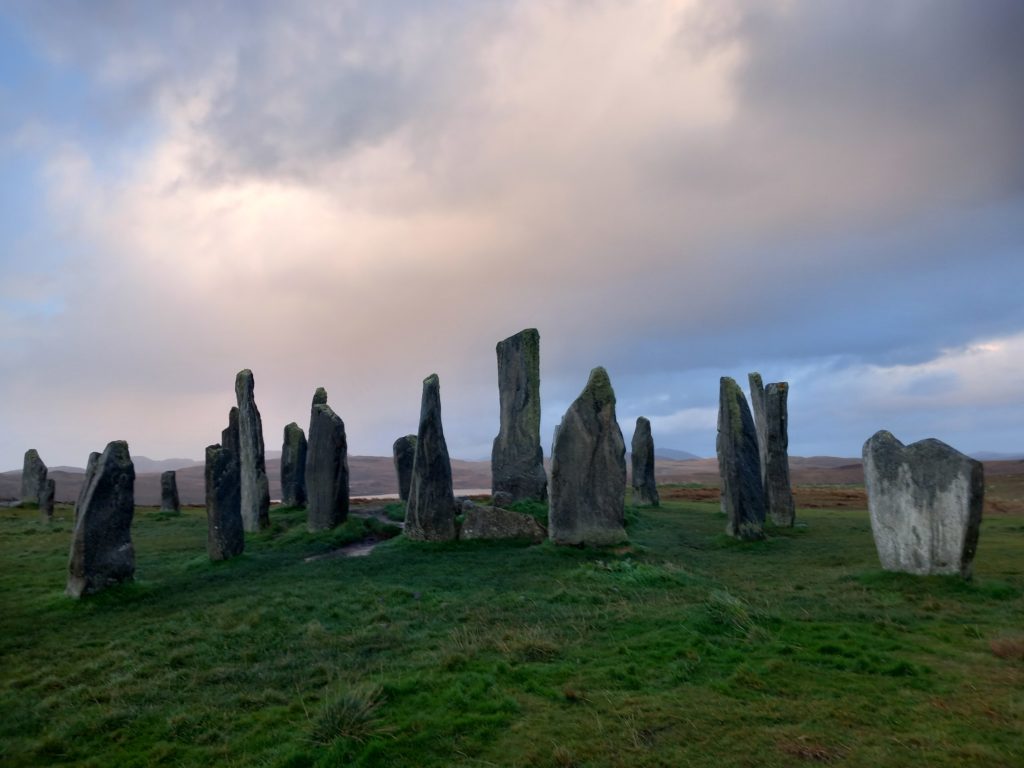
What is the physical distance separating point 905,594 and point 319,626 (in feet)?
34.9

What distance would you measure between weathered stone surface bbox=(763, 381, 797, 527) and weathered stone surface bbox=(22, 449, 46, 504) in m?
36.1

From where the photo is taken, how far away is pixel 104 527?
15297 mm

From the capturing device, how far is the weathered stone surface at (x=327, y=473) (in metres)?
22.8

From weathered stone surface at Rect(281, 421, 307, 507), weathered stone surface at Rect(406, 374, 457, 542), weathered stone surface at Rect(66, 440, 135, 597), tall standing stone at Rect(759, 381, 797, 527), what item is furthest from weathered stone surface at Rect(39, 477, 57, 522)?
tall standing stone at Rect(759, 381, 797, 527)

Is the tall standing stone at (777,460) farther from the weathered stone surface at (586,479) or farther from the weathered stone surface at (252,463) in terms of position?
the weathered stone surface at (252,463)

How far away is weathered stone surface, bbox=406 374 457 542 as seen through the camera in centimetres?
2038

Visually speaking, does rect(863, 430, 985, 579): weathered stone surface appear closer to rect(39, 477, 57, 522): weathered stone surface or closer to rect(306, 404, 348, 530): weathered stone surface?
rect(306, 404, 348, 530): weathered stone surface

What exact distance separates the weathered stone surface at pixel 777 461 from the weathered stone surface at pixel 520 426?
830 cm

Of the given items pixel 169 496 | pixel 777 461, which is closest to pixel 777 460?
pixel 777 461

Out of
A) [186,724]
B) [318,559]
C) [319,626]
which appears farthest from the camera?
[318,559]

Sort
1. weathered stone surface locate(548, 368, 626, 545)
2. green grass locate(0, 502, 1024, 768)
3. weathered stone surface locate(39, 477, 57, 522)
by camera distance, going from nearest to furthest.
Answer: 1. green grass locate(0, 502, 1024, 768)
2. weathered stone surface locate(548, 368, 626, 545)
3. weathered stone surface locate(39, 477, 57, 522)

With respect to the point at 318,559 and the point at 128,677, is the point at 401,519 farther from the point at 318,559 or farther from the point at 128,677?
the point at 128,677

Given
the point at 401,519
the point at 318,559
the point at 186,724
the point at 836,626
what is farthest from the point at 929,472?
the point at 401,519

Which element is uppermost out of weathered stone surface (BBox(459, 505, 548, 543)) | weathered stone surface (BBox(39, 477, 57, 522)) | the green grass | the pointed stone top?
the pointed stone top
